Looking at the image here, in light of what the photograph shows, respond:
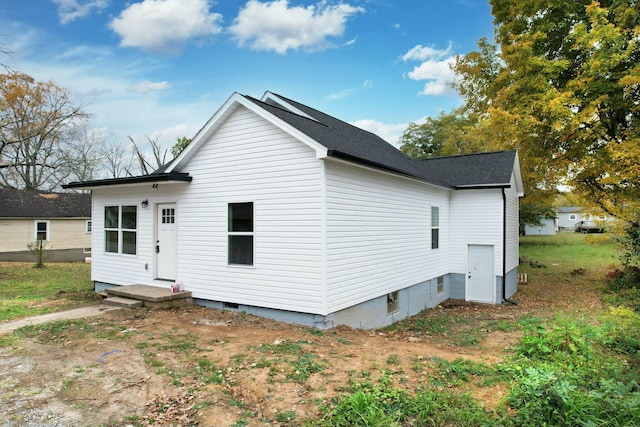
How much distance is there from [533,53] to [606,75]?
2.74 metres

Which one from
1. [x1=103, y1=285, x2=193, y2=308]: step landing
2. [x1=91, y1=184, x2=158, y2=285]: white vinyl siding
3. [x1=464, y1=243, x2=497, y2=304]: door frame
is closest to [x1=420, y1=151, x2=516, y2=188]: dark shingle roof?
[x1=464, y1=243, x2=497, y2=304]: door frame

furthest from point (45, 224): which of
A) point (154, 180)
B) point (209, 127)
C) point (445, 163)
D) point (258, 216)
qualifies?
point (445, 163)

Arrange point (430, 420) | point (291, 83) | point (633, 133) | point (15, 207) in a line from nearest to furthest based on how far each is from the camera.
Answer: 1. point (430, 420)
2. point (633, 133)
3. point (291, 83)
4. point (15, 207)

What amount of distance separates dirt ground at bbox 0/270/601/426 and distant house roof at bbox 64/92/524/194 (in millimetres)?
3428

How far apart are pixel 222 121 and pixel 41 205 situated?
2493 cm

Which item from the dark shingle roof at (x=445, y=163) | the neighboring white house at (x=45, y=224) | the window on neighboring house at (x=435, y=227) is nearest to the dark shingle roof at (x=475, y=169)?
the dark shingle roof at (x=445, y=163)

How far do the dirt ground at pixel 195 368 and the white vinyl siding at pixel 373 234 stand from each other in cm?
114

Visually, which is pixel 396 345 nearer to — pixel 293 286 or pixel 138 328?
pixel 293 286

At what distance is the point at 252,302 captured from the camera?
8070 millimetres

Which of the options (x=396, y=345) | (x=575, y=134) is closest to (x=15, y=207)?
(x=396, y=345)

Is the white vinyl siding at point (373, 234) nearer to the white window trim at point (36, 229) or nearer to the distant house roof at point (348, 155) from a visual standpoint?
the distant house roof at point (348, 155)

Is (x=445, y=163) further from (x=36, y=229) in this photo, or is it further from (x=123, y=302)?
(x=36, y=229)

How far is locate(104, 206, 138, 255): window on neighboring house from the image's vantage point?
1021 cm

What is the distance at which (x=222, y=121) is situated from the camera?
8484 mm
